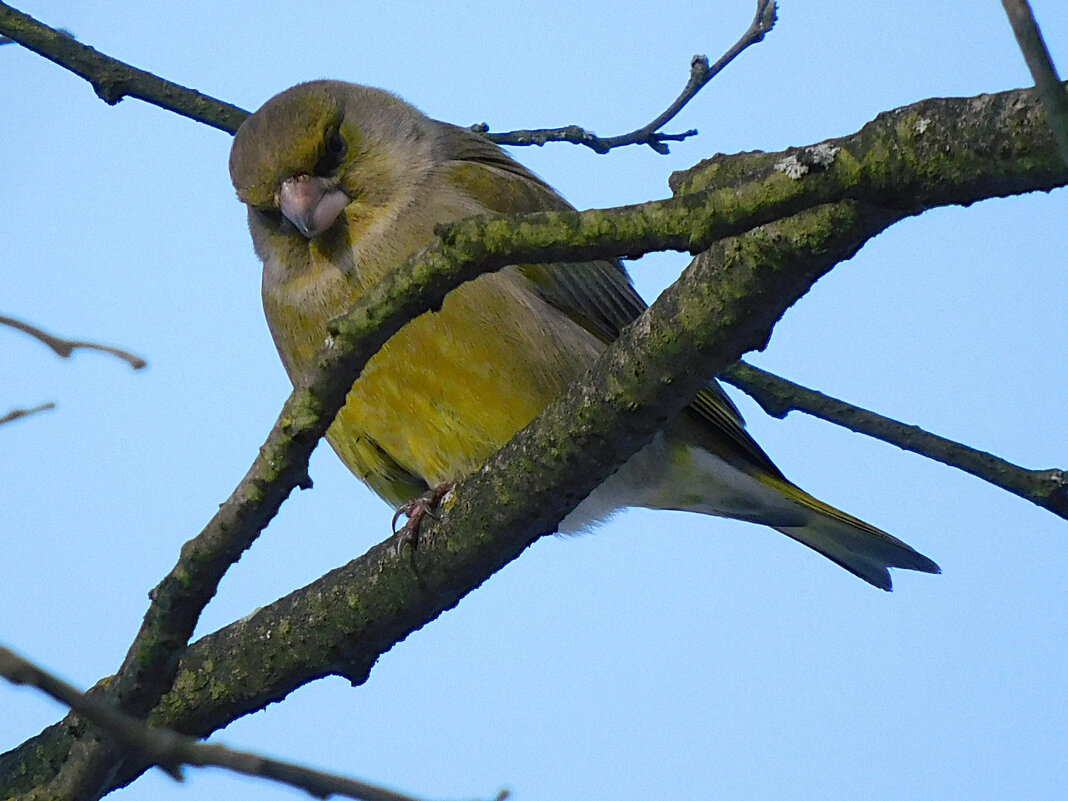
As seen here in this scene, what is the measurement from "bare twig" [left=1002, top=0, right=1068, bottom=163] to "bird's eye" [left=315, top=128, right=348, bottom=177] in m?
3.00

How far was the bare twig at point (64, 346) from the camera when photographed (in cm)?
248

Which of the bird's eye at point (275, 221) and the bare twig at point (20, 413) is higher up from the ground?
the bird's eye at point (275, 221)

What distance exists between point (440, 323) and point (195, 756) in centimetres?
256

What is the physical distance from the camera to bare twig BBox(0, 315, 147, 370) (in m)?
2.48

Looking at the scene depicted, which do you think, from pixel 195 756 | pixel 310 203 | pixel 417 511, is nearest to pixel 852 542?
pixel 417 511

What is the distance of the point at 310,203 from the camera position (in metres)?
4.05

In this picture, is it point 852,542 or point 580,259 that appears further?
point 852,542

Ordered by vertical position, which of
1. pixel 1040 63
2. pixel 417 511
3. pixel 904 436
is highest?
pixel 904 436

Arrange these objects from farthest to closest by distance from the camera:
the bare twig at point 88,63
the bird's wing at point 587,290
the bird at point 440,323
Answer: the bare twig at point 88,63, the bird's wing at point 587,290, the bird at point 440,323

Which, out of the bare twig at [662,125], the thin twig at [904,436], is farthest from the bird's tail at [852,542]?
the bare twig at [662,125]

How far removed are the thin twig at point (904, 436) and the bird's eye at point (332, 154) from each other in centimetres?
138

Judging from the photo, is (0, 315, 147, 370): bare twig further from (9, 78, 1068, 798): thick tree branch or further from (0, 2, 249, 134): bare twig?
(0, 2, 249, 134): bare twig

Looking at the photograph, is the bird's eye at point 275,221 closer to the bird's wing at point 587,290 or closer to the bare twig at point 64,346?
the bird's wing at point 587,290

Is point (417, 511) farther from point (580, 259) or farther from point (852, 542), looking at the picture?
point (852, 542)
